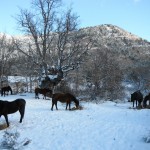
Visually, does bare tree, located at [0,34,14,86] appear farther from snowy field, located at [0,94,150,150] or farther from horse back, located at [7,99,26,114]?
horse back, located at [7,99,26,114]

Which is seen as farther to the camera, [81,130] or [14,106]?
[14,106]

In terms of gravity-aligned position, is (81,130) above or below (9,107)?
below

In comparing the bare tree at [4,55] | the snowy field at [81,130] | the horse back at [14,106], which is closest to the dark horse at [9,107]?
the horse back at [14,106]

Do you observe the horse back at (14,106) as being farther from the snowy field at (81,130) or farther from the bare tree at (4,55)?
the bare tree at (4,55)

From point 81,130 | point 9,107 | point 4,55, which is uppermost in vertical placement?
point 4,55

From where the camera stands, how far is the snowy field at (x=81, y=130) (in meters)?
14.9

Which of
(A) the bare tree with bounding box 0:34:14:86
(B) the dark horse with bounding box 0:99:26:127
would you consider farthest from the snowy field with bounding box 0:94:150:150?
(A) the bare tree with bounding box 0:34:14:86

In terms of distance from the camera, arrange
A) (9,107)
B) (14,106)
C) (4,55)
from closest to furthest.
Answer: (9,107) → (14,106) → (4,55)

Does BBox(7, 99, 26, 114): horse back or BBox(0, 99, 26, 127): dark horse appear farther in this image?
BBox(7, 99, 26, 114): horse back

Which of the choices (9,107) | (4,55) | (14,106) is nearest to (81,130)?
(14,106)

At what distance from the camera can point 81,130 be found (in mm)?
17328

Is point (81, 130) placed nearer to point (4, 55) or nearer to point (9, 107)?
point (9, 107)

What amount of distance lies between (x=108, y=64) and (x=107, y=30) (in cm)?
15189

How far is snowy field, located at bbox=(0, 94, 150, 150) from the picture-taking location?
14.9 meters
